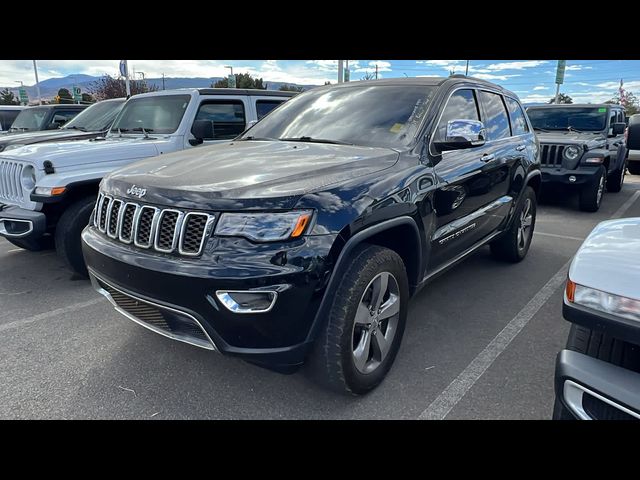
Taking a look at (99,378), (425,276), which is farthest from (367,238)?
(99,378)

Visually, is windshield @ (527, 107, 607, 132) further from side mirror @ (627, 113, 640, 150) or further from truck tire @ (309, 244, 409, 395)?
truck tire @ (309, 244, 409, 395)

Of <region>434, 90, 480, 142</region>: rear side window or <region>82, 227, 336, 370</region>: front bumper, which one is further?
<region>434, 90, 480, 142</region>: rear side window

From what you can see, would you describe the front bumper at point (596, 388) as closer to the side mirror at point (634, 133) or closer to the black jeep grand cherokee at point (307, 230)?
the black jeep grand cherokee at point (307, 230)

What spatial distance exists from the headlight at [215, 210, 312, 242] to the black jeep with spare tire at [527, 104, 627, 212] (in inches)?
290

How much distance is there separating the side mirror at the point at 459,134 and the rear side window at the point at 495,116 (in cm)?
116

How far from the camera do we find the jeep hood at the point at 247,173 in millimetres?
2160

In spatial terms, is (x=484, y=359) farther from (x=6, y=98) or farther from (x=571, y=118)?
(x=6, y=98)

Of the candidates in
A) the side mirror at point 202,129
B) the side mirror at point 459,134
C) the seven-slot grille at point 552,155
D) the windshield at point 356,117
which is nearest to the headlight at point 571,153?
the seven-slot grille at point 552,155

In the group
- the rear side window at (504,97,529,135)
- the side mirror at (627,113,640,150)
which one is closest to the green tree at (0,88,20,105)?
the rear side window at (504,97,529,135)

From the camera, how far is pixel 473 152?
358 cm

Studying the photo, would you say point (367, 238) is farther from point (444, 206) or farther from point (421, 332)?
point (421, 332)

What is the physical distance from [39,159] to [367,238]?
341cm

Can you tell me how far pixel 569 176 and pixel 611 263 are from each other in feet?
22.9

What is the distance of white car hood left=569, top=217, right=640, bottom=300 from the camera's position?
163 cm
